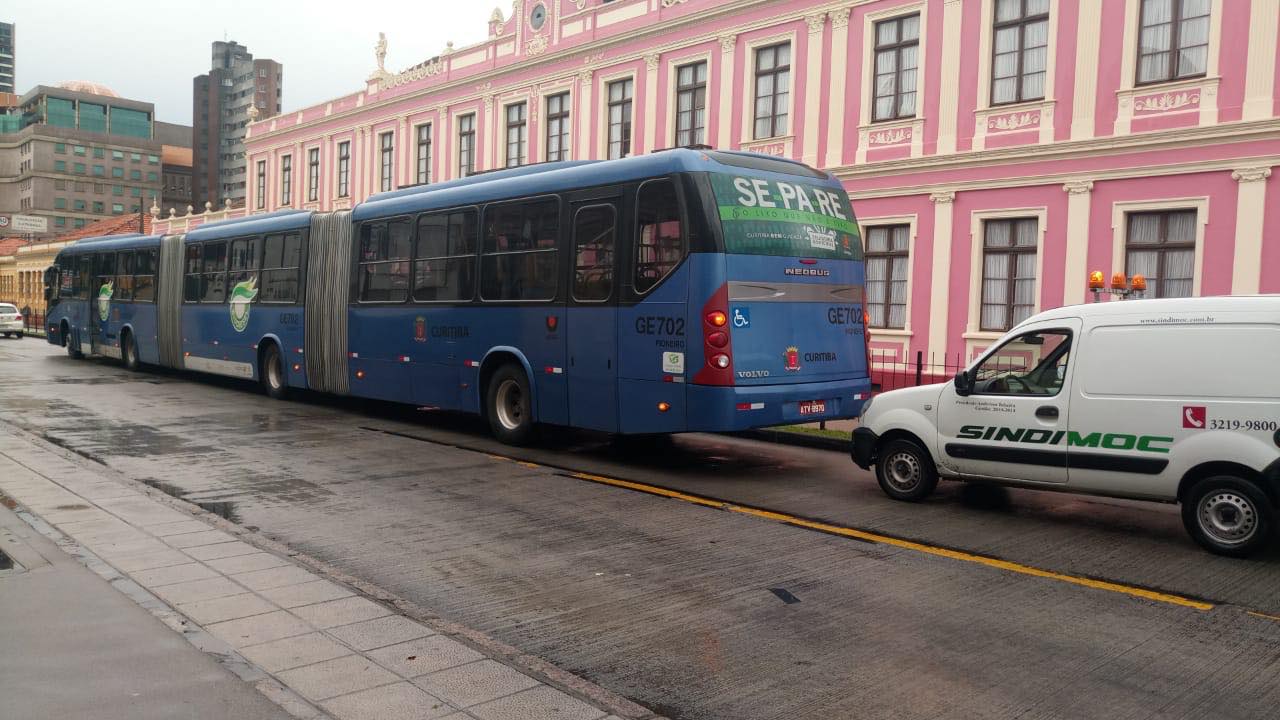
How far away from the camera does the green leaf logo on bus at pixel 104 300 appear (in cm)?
2734

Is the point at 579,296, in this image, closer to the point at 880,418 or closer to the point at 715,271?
the point at 715,271

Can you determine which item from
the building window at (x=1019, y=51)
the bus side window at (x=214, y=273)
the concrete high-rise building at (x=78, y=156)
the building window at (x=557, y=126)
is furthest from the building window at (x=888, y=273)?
the concrete high-rise building at (x=78, y=156)

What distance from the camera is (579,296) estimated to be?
40.5ft

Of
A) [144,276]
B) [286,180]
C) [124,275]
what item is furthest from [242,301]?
[286,180]

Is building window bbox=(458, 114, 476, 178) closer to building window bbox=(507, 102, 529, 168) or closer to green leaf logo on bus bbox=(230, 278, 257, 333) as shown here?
building window bbox=(507, 102, 529, 168)

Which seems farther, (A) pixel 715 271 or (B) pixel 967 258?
(B) pixel 967 258

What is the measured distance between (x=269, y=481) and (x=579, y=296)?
407cm

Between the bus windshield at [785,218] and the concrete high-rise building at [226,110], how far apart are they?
6018 inches

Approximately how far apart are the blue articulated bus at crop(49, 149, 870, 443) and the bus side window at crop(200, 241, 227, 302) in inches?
158

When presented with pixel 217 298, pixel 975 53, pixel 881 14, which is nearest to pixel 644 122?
pixel 881 14

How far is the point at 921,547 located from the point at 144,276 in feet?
74.3

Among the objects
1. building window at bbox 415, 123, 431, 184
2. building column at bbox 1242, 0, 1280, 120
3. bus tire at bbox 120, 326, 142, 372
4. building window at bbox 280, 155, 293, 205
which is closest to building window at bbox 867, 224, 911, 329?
building column at bbox 1242, 0, 1280, 120

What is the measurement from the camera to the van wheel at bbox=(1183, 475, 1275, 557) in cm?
759

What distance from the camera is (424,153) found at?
37.6 meters
